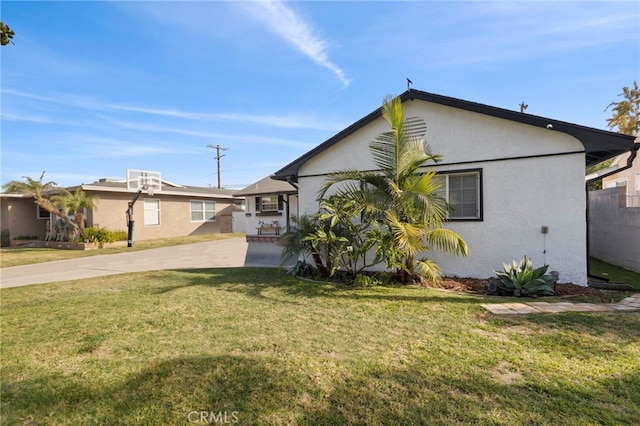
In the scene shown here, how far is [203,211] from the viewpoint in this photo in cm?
2408

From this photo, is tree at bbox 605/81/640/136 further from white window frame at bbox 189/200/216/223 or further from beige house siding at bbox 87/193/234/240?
white window frame at bbox 189/200/216/223

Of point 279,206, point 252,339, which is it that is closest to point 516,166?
point 252,339

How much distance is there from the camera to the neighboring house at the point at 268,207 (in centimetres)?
1878

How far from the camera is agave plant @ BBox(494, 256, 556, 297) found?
5855mm

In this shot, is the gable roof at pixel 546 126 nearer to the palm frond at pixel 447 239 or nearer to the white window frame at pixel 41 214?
the palm frond at pixel 447 239

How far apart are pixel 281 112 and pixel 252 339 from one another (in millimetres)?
13694

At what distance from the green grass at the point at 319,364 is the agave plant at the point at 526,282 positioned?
770mm

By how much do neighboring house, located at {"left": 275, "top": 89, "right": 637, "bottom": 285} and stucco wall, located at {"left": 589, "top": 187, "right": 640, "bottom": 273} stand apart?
2.36 meters

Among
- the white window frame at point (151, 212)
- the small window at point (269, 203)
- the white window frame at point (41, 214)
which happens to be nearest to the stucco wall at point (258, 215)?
the small window at point (269, 203)

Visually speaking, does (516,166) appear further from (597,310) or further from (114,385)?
(114,385)

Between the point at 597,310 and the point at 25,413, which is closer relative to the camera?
the point at 25,413

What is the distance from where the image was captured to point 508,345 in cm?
371

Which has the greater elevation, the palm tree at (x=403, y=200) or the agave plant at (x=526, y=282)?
the palm tree at (x=403, y=200)

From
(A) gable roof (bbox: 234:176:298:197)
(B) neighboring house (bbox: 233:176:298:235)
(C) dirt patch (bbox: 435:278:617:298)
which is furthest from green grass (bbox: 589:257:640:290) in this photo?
(B) neighboring house (bbox: 233:176:298:235)
